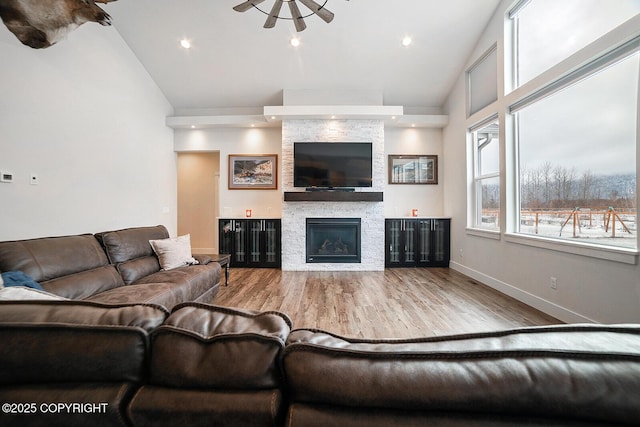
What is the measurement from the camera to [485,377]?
46 cm

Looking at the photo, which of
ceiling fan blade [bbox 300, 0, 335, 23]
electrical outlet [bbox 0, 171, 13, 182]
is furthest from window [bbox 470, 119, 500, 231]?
electrical outlet [bbox 0, 171, 13, 182]

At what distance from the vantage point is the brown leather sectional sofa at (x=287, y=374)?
45 cm

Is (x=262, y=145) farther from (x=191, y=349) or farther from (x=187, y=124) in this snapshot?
(x=191, y=349)

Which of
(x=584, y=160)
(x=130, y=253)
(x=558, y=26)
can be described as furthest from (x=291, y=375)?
(x=558, y=26)

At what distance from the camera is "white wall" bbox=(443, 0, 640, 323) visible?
2258 mm

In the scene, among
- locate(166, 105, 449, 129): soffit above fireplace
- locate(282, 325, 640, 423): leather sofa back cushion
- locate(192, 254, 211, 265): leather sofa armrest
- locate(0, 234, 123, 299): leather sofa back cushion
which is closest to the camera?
locate(282, 325, 640, 423): leather sofa back cushion

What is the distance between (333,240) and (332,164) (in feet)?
4.72

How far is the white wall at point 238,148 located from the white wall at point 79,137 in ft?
2.35

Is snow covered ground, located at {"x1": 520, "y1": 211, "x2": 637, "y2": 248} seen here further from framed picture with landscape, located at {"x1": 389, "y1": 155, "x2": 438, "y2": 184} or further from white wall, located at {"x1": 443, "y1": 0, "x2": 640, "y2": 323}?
framed picture with landscape, located at {"x1": 389, "y1": 155, "x2": 438, "y2": 184}

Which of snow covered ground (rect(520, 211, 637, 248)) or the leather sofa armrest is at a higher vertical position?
snow covered ground (rect(520, 211, 637, 248))

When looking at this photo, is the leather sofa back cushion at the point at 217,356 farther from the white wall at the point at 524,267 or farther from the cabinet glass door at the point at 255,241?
the cabinet glass door at the point at 255,241

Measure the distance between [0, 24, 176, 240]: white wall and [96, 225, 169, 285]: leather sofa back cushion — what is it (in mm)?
757

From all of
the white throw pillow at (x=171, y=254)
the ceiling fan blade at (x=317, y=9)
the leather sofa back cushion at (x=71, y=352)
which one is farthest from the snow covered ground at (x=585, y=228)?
the white throw pillow at (x=171, y=254)

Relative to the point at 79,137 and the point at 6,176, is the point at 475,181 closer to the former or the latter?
the point at 79,137
